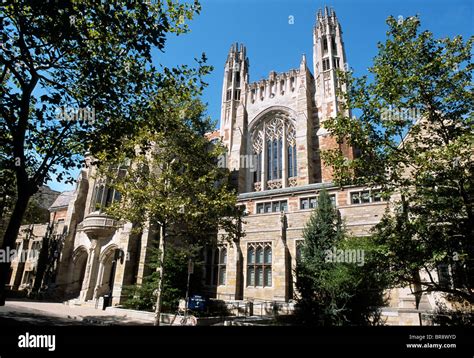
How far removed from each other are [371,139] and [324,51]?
28474 millimetres

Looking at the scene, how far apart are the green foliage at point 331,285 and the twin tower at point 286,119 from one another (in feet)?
36.5

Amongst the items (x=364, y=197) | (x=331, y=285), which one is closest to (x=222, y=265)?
(x=331, y=285)

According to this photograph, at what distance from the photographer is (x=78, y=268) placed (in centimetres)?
2428

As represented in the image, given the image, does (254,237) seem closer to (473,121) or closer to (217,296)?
(217,296)

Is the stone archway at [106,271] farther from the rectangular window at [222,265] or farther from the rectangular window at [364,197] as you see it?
the rectangular window at [364,197]

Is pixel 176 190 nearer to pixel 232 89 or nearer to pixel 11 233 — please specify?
pixel 11 233

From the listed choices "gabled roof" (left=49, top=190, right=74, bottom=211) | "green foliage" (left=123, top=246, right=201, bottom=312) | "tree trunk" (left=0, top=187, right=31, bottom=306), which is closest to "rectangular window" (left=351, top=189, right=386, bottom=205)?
"green foliage" (left=123, top=246, right=201, bottom=312)

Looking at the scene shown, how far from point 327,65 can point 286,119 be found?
322 inches

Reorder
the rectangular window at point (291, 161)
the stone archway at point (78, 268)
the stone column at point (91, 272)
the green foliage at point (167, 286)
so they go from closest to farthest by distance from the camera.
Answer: the green foliage at point (167, 286)
the stone column at point (91, 272)
the stone archway at point (78, 268)
the rectangular window at point (291, 161)

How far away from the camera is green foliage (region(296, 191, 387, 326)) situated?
13.4 metres

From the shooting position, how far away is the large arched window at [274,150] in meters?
30.1

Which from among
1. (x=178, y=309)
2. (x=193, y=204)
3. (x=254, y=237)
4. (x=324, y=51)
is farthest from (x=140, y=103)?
(x=324, y=51)

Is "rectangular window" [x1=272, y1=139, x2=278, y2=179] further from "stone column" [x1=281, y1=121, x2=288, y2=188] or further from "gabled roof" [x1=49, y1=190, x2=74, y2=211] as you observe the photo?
"gabled roof" [x1=49, y1=190, x2=74, y2=211]

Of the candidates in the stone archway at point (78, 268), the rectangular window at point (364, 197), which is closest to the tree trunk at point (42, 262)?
the stone archway at point (78, 268)
